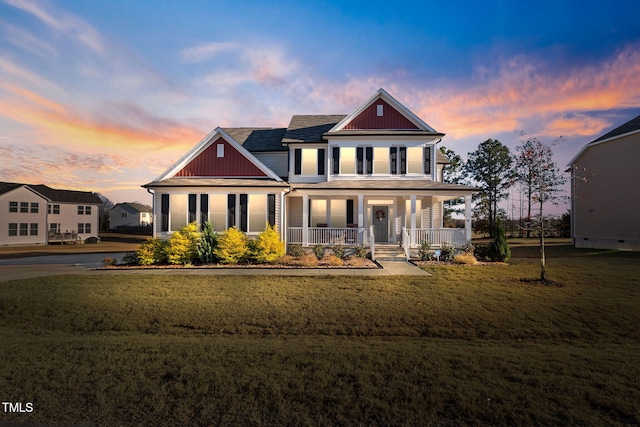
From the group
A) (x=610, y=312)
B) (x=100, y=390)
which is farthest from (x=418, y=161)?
(x=100, y=390)

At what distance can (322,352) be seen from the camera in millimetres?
5973

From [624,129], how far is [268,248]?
2635 cm

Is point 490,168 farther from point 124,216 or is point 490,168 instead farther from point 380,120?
point 124,216

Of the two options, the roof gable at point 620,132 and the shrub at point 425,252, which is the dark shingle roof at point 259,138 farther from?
the roof gable at point 620,132

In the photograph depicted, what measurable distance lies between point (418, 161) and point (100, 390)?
1809cm

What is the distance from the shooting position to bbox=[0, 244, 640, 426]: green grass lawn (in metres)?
4.18

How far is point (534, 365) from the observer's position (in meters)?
5.46

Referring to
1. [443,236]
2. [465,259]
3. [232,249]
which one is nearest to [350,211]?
[443,236]

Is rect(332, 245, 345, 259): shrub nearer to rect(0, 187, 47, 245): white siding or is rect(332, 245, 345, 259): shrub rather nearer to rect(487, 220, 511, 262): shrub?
rect(487, 220, 511, 262): shrub

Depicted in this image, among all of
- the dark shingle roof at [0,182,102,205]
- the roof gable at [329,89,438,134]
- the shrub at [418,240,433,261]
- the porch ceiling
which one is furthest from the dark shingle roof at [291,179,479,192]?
the dark shingle roof at [0,182,102,205]

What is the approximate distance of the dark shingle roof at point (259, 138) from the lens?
21.6 metres

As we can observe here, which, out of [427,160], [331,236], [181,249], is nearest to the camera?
[181,249]

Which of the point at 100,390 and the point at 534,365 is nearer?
the point at 100,390

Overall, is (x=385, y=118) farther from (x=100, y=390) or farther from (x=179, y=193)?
(x=100, y=390)
